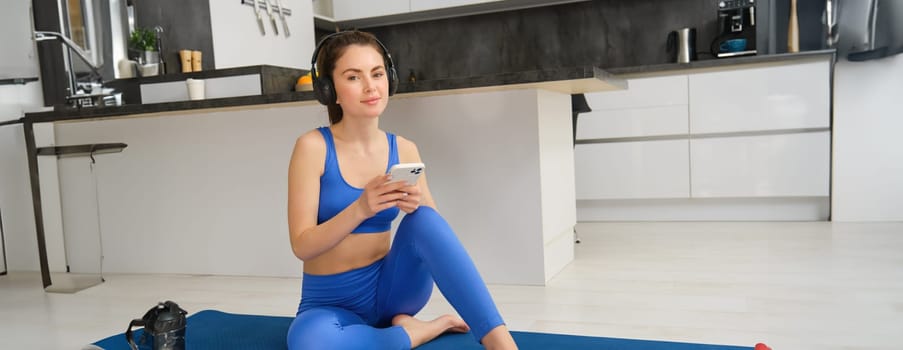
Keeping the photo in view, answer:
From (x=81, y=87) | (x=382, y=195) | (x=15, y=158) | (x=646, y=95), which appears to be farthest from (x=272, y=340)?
(x=646, y=95)

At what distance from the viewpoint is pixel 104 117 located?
3.17m

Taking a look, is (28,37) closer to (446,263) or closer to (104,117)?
(104,117)

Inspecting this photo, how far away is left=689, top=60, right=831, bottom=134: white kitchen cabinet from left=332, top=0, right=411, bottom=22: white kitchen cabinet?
2089 mm

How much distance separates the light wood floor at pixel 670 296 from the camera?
75.7 inches

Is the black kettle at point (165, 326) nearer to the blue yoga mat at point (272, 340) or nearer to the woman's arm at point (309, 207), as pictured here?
the blue yoga mat at point (272, 340)

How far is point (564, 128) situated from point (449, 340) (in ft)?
4.61

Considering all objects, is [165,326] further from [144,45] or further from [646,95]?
[646,95]

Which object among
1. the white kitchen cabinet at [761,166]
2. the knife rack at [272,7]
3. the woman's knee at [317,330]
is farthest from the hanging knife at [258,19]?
the woman's knee at [317,330]

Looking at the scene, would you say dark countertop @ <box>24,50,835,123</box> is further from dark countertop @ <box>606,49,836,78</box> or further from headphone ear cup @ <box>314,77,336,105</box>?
headphone ear cup @ <box>314,77,336,105</box>

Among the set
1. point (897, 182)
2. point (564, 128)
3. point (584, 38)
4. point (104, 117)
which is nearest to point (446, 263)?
point (564, 128)

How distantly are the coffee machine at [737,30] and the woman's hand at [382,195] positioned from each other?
3.44 meters

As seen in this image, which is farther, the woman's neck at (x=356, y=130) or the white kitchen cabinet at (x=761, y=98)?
the white kitchen cabinet at (x=761, y=98)

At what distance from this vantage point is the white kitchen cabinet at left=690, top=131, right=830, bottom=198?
12.9 ft

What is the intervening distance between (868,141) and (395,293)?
3.37 meters
